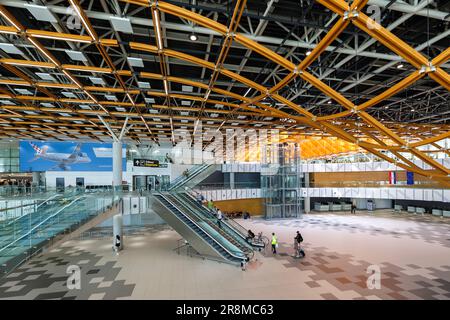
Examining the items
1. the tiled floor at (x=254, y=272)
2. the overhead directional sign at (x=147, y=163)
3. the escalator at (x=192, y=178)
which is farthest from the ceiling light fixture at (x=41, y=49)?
the overhead directional sign at (x=147, y=163)

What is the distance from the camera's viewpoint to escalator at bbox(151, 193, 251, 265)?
1711cm

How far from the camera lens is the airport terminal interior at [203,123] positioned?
9.38 metres

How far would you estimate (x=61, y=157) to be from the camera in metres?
28.6

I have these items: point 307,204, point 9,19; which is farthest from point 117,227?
point 307,204

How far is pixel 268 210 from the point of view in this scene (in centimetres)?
3688

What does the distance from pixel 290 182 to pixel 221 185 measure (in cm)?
1066

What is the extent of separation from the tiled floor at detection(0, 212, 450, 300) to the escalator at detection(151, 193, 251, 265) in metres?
0.83

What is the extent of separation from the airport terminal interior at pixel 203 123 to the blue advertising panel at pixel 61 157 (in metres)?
0.12

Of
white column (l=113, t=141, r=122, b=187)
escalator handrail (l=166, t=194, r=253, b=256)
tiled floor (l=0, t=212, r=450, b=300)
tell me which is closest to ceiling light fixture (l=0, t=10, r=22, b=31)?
tiled floor (l=0, t=212, r=450, b=300)

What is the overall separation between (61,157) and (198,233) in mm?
20649

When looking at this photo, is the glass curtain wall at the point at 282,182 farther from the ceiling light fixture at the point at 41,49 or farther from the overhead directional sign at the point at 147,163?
the ceiling light fixture at the point at 41,49

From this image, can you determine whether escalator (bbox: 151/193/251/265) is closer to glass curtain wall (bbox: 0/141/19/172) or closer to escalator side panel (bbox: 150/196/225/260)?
escalator side panel (bbox: 150/196/225/260)
